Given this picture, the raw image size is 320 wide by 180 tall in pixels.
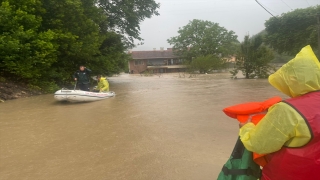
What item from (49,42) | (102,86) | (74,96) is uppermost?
(49,42)

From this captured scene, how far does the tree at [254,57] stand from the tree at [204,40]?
24497 mm

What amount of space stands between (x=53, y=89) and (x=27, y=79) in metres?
1.56

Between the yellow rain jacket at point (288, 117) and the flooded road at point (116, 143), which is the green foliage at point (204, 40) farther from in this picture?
the yellow rain jacket at point (288, 117)

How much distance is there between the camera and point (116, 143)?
6332mm

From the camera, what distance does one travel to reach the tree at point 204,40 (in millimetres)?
53125

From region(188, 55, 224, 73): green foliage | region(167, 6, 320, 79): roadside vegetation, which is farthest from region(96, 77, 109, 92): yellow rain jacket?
region(188, 55, 224, 73): green foliage

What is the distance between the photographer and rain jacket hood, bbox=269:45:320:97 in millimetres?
1801

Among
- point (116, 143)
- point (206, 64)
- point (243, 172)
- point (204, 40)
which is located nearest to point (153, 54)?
point (204, 40)

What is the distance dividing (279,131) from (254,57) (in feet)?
87.5

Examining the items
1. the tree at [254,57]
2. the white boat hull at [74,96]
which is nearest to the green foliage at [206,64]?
the tree at [254,57]

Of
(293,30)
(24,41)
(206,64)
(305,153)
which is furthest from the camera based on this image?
(206,64)

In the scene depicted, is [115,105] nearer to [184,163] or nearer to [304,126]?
[184,163]

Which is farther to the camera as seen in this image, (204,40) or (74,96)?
(204,40)

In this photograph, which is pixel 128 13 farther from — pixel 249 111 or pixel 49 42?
pixel 249 111
